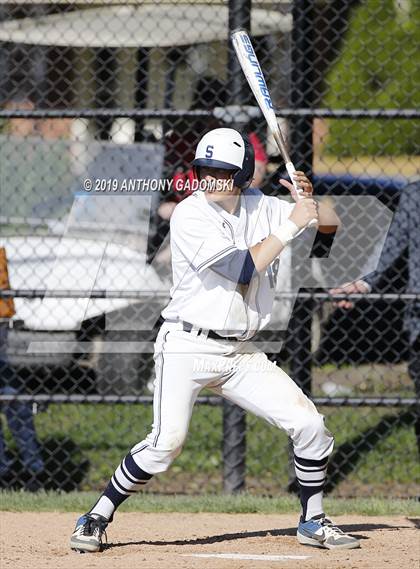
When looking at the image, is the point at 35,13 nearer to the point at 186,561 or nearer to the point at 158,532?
the point at 158,532

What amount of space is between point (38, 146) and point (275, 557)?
4.99 metres


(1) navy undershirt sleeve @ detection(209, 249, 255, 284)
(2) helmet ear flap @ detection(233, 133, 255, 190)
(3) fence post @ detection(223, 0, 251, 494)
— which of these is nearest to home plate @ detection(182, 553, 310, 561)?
(1) navy undershirt sleeve @ detection(209, 249, 255, 284)

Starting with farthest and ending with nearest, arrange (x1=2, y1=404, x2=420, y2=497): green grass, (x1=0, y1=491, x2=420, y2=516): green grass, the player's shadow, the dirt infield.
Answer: (x1=2, y1=404, x2=420, y2=497): green grass, (x1=0, y1=491, x2=420, y2=516): green grass, the player's shadow, the dirt infield

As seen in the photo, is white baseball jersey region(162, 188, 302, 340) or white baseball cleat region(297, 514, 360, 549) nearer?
white baseball jersey region(162, 188, 302, 340)

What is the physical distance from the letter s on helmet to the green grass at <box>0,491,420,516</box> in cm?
204

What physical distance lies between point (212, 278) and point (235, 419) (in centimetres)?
184

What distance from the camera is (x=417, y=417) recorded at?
21.8 feet

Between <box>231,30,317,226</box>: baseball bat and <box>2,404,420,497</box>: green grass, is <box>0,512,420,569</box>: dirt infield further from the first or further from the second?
<box>231,30,317,226</box>: baseball bat

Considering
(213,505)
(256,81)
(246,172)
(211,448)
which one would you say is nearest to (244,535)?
(213,505)

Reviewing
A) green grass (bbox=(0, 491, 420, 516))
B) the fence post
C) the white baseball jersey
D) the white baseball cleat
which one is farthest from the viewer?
the fence post

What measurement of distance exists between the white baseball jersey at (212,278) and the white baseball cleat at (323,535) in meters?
0.85

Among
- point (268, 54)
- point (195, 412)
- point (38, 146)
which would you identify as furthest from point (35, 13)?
point (195, 412)

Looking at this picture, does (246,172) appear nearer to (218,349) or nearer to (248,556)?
(218,349)

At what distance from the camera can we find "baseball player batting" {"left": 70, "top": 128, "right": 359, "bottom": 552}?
4688 millimetres
